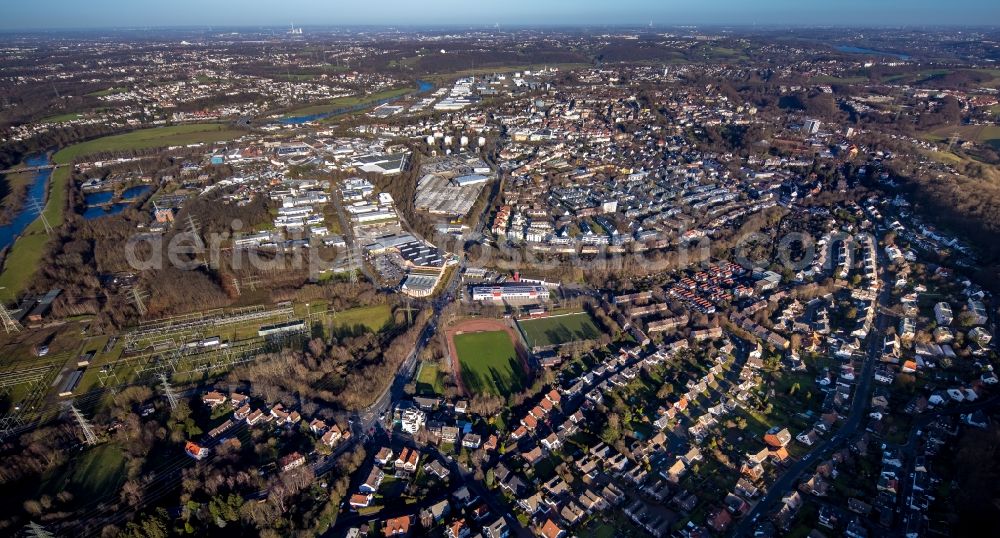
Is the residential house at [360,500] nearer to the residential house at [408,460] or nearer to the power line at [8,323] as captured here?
the residential house at [408,460]

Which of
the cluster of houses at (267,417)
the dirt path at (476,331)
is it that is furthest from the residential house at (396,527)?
the dirt path at (476,331)

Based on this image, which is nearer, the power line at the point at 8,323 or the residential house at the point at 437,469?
the residential house at the point at 437,469

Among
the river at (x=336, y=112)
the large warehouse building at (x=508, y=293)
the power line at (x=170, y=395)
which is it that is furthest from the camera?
the river at (x=336, y=112)

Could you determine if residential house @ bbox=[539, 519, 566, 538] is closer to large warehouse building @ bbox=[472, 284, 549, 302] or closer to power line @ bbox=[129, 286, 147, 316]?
large warehouse building @ bbox=[472, 284, 549, 302]

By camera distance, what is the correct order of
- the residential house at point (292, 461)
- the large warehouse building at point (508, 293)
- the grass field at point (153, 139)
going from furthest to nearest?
the grass field at point (153, 139)
the large warehouse building at point (508, 293)
the residential house at point (292, 461)

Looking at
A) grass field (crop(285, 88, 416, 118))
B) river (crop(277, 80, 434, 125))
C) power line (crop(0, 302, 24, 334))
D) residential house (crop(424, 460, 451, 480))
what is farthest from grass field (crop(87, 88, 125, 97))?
residential house (crop(424, 460, 451, 480))

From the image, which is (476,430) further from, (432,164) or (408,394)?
(432,164)

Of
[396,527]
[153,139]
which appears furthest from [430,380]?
[153,139]
